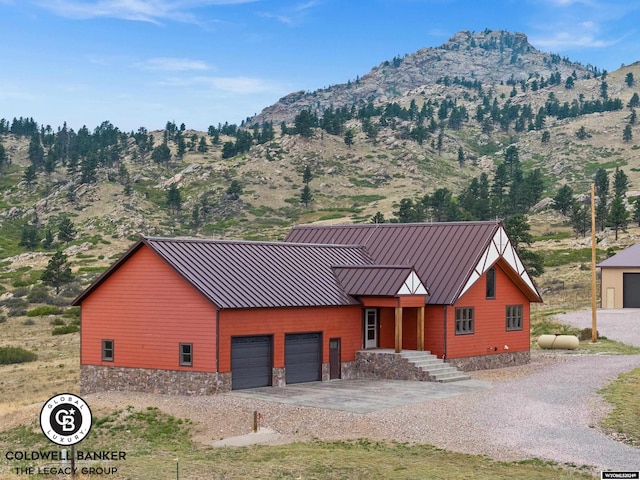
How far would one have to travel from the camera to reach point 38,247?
4665 inches

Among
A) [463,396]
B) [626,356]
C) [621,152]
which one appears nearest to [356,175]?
[621,152]

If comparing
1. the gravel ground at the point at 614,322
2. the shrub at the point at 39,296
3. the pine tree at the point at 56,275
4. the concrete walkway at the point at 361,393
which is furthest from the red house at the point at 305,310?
the pine tree at the point at 56,275

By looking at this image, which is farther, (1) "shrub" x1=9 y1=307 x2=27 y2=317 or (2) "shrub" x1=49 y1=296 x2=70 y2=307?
(2) "shrub" x1=49 y1=296 x2=70 y2=307

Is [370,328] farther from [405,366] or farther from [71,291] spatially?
[71,291]

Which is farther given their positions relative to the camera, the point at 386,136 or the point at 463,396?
the point at 386,136

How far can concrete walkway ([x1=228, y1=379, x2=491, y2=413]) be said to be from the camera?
1116 inches

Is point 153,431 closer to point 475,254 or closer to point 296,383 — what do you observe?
point 296,383

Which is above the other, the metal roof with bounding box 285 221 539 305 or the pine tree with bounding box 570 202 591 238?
the pine tree with bounding box 570 202 591 238

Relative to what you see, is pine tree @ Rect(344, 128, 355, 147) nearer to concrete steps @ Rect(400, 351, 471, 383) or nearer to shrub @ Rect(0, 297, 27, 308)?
shrub @ Rect(0, 297, 27, 308)

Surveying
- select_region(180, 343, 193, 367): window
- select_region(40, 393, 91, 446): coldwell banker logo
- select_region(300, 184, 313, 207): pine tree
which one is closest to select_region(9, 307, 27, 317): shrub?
select_region(180, 343, 193, 367): window

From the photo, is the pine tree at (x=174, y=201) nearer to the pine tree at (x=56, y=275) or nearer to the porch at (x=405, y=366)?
the pine tree at (x=56, y=275)

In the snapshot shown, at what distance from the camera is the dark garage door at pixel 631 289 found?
2518 inches

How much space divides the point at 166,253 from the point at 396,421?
11944mm

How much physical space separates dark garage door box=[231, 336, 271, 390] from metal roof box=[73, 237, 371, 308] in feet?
4.92
